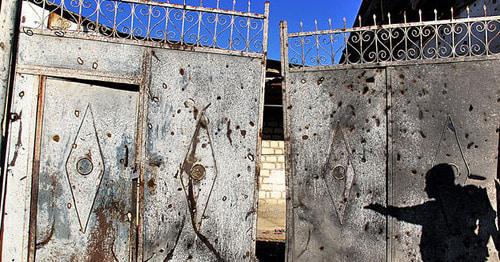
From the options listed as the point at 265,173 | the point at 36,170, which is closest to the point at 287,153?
the point at 36,170

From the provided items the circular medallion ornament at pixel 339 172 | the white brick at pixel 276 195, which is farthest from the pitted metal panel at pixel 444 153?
the white brick at pixel 276 195

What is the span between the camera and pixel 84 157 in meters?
3.25

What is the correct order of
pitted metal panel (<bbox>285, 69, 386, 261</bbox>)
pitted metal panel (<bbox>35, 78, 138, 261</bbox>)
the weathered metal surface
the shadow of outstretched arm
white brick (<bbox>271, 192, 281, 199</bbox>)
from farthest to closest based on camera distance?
white brick (<bbox>271, 192, 281, 199</bbox>) → pitted metal panel (<bbox>285, 69, 386, 261</bbox>) → the shadow of outstretched arm → pitted metal panel (<bbox>35, 78, 138, 261</bbox>) → the weathered metal surface

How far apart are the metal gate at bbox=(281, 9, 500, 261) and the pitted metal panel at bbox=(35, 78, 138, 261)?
1.49 metres

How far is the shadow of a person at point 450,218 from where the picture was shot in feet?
10.4

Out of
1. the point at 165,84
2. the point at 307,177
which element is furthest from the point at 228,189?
the point at 165,84

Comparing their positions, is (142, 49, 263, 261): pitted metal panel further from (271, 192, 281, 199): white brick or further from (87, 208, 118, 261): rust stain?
(271, 192, 281, 199): white brick

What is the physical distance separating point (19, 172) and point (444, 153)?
11.7ft

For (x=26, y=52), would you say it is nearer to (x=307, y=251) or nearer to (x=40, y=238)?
(x=40, y=238)

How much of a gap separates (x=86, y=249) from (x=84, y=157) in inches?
30.5

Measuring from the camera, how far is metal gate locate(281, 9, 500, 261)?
3.23 m

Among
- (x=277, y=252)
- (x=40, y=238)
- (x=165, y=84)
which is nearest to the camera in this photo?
(x=40, y=238)

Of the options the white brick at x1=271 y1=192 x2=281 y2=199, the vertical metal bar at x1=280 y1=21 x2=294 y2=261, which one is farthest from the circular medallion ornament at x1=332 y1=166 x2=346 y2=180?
the white brick at x1=271 y1=192 x2=281 y2=199

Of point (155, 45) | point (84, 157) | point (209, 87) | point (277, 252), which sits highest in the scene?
point (155, 45)
